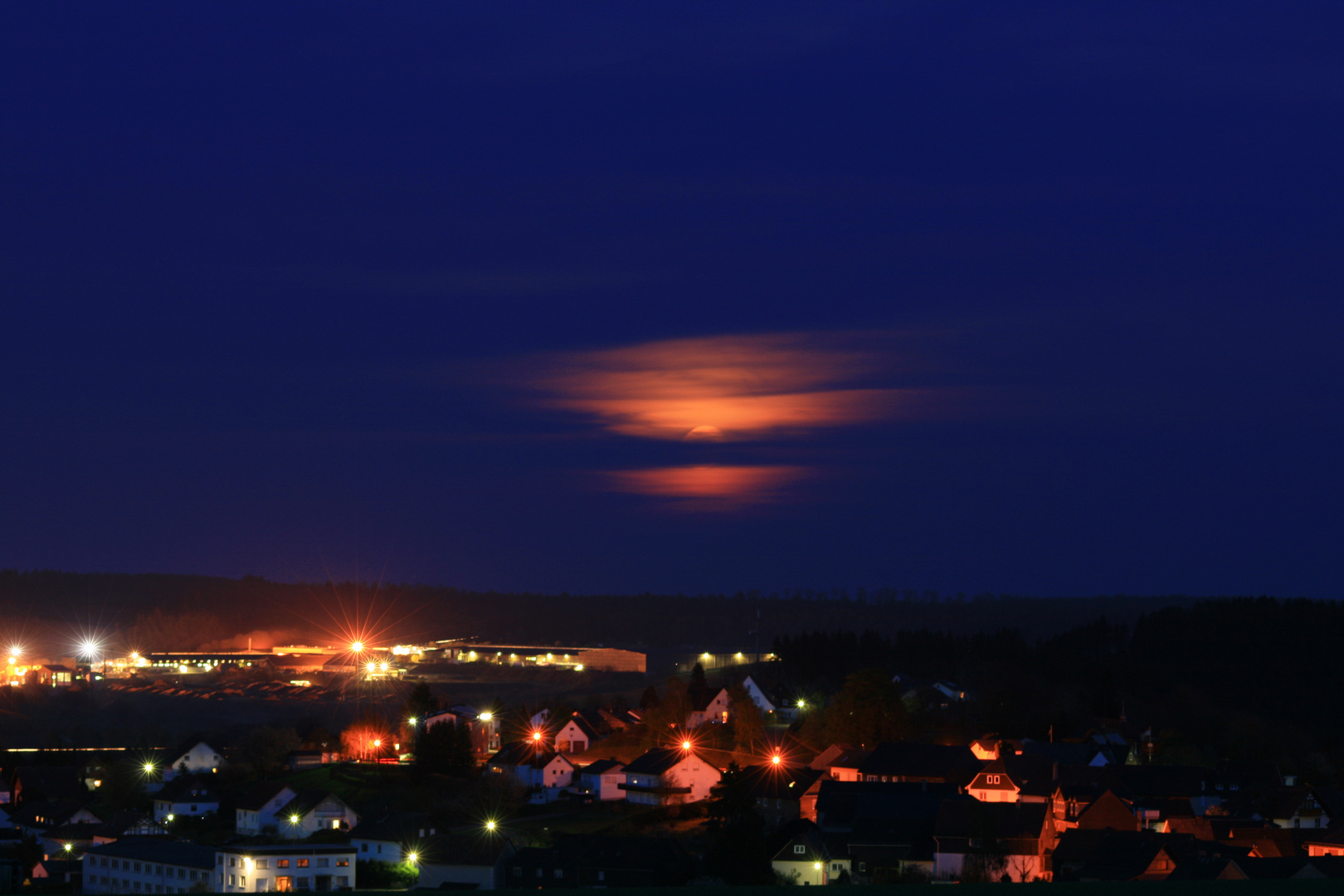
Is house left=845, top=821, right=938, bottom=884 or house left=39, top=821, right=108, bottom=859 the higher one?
house left=39, top=821, right=108, bottom=859

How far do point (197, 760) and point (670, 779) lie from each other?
2062 centimetres

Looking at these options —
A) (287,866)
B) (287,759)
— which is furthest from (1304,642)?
(287,866)

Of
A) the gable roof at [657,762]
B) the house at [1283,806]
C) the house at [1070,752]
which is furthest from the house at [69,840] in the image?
the house at [1283,806]

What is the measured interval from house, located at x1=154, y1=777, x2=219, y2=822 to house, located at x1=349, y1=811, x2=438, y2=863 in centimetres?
920

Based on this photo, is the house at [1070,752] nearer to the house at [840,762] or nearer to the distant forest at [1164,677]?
the distant forest at [1164,677]

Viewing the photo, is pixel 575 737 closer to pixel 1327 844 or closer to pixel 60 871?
pixel 60 871

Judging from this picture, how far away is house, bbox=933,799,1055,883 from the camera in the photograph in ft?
111

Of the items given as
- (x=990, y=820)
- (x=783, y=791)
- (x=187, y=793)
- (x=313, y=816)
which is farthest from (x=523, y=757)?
(x=990, y=820)

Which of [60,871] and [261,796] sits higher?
[261,796]

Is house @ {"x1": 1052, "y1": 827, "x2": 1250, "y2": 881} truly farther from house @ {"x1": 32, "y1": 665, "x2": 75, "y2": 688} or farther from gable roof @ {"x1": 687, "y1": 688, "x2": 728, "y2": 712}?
house @ {"x1": 32, "y1": 665, "x2": 75, "y2": 688}

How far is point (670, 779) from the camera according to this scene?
43.9 metres

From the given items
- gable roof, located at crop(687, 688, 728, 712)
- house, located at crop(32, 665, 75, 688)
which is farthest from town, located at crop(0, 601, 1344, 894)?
house, located at crop(32, 665, 75, 688)

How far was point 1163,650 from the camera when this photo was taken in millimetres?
72375

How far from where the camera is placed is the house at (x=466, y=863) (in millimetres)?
34312
